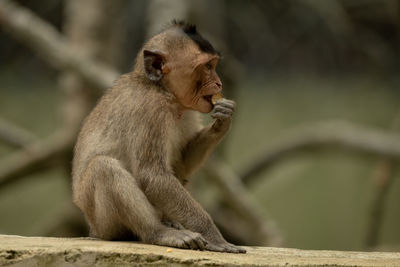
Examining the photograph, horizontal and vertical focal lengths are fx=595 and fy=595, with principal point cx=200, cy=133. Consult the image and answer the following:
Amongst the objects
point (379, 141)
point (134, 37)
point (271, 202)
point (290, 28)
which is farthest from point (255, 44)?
point (379, 141)

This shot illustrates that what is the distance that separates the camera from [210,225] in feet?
13.1

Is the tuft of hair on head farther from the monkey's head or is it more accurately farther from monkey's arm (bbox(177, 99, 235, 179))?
monkey's arm (bbox(177, 99, 235, 179))

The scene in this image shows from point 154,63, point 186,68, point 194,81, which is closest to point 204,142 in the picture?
point 194,81

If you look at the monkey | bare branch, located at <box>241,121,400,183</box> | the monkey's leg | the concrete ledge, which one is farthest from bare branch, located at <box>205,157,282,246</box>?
the concrete ledge

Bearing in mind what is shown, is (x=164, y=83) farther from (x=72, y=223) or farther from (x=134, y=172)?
(x=72, y=223)

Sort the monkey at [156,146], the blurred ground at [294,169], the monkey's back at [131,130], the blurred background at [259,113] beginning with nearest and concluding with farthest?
the monkey at [156,146] < the monkey's back at [131,130] < the blurred background at [259,113] < the blurred ground at [294,169]

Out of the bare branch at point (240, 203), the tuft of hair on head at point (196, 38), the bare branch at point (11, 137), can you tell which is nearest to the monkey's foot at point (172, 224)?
the tuft of hair on head at point (196, 38)

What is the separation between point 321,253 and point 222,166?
5.79 m

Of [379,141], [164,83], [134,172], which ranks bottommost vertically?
[134,172]

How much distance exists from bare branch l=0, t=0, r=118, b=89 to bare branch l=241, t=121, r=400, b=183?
3.84 metres

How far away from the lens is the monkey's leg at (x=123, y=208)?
3.91 metres

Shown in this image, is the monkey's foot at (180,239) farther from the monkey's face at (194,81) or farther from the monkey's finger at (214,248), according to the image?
the monkey's face at (194,81)

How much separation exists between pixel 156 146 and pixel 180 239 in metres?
0.65

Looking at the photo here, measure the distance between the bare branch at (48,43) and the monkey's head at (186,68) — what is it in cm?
449
